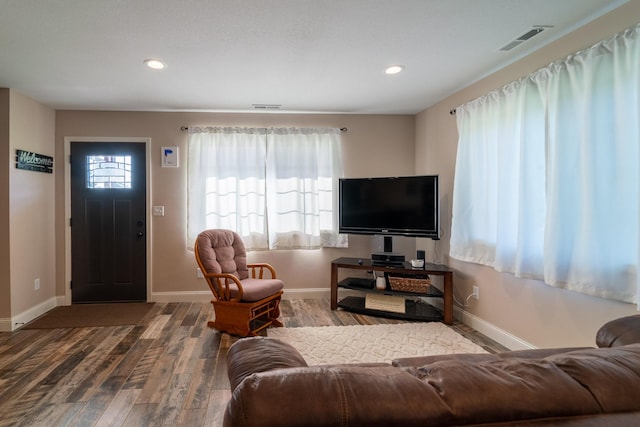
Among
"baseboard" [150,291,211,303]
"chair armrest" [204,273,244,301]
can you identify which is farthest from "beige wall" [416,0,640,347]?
"baseboard" [150,291,211,303]

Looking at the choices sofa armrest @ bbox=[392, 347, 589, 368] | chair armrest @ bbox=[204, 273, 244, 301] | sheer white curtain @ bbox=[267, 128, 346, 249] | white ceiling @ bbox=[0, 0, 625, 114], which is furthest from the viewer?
sheer white curtain @ bbox=[267, 128, 346, 249]

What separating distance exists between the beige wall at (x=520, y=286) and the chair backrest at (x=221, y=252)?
241 centimetres

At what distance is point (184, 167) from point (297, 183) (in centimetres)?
148

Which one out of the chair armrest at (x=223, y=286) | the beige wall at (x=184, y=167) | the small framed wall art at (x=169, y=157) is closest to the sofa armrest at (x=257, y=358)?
the chair armrest at (x=223, y=286)

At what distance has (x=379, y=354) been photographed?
261 centimetres

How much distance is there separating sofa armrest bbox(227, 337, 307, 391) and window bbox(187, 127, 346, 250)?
3.00 meters

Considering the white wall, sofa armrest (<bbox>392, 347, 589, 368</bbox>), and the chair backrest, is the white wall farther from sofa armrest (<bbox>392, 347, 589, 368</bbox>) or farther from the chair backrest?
sofa armrest (<bbox>392, 347, 589, 368</bbox>)

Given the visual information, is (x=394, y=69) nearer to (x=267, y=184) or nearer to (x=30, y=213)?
(x=267, y=184)

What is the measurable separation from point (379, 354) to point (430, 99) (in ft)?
9.40

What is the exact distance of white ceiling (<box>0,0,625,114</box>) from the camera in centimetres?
196

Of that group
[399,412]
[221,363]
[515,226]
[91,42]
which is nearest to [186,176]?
[91,42]

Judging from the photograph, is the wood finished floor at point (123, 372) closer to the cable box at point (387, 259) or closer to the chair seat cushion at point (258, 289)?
the chair seat cushion at point (258, 289)

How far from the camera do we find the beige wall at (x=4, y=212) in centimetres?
320

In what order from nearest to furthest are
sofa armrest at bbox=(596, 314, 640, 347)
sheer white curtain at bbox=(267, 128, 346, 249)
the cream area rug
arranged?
sofa armrest at bbox=(596, 314, 640, 347) < the cream area rug < sheer white curtain at bbox=(267, 128, 346, 249)
